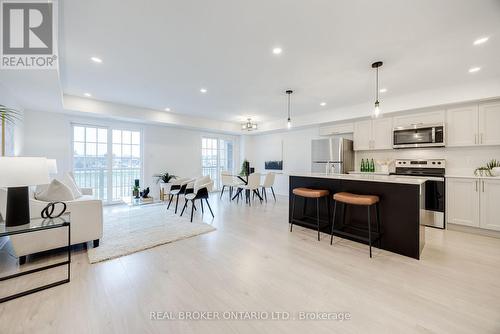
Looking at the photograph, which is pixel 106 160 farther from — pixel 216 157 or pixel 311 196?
pixel 311 196

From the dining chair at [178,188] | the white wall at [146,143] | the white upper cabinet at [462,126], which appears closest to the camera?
the white upper cabinet at [462,126]

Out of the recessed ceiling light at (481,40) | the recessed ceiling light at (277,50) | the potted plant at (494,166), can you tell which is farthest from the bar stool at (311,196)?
the potted plant at (494,166)

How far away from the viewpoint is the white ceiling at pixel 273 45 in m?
1.91

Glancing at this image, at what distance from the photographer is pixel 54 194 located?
262 cm

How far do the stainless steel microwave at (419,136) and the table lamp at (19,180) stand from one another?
582 centimetres

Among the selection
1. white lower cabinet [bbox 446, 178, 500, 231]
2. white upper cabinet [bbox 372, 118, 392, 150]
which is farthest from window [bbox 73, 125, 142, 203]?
white lower cabinet [bbox 446, 178, 500, 231]

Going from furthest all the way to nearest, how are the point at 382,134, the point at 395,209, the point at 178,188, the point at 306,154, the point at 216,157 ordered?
the point at 216,157, the point at 306,154, the point at 178,188, the point at 382,134, the point at 395,209

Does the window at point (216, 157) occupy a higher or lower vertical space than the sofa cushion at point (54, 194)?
higher

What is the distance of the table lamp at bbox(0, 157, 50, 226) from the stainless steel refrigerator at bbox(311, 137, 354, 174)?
5207mm

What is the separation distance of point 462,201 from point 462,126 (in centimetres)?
139

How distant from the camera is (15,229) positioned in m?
1.88

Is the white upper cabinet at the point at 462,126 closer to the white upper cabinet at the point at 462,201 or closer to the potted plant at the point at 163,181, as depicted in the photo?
the white upper cabinet at the point at 462,201

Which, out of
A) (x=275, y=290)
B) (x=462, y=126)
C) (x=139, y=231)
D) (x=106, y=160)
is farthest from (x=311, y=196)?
(x=106, y=160)

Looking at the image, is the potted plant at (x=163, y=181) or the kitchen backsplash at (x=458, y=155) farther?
the potted plant at (x=163, y=181)
